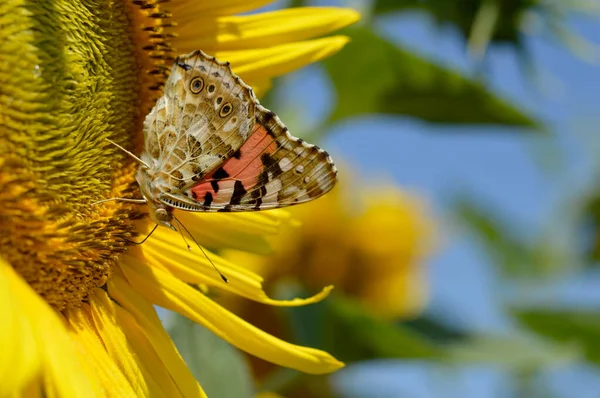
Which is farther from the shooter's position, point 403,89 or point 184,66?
point 403,89

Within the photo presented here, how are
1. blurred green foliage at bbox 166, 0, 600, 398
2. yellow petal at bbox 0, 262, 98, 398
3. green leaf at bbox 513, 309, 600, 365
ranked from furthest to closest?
green leaf at bbox 513, 309, 600, 365 → blurred green foliage at bbox 166, 0, 600, 398 → yellow petal at bbox 0, 262, 98, 398

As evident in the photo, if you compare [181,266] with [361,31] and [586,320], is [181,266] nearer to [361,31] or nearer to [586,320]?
[361,31]

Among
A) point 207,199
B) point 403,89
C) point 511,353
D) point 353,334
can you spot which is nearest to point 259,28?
point 207,199

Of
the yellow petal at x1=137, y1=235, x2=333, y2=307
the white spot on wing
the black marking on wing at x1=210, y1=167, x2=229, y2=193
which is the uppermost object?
the white spot on wing

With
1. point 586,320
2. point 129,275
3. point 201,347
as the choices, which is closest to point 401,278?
point 586,320

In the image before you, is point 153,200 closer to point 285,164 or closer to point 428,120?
point 285,164

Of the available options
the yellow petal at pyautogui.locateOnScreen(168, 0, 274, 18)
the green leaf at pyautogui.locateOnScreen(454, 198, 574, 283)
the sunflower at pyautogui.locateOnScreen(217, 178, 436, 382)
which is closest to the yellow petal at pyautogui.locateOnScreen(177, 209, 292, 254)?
the yellow petal at pyautogui.locateOnScreen(168, 0, 274, 18)

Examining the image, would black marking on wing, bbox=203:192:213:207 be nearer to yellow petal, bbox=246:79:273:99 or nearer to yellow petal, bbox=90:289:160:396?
yellow petal, bbox=90:289:160:396
